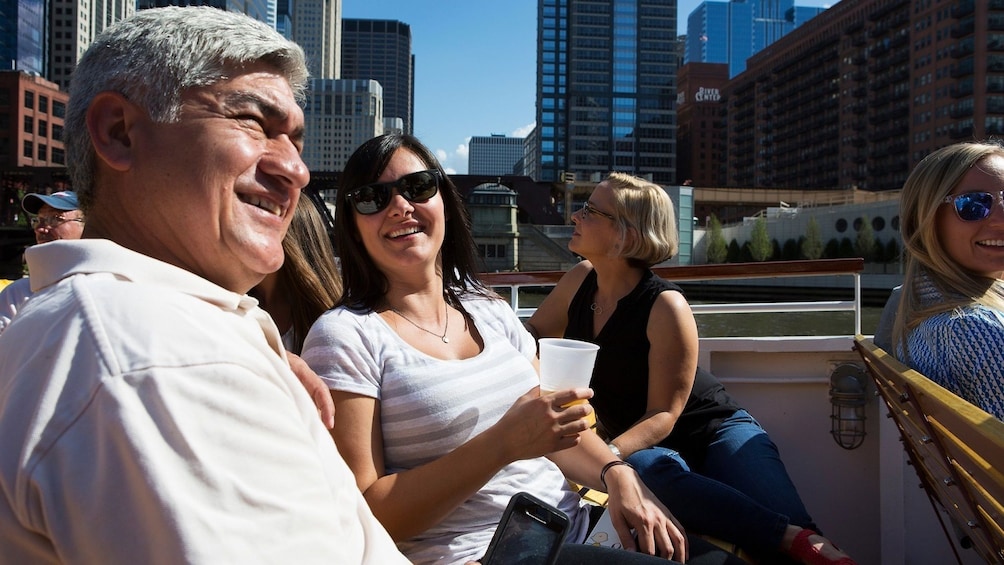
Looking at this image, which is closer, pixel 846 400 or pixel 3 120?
pixel 846 400

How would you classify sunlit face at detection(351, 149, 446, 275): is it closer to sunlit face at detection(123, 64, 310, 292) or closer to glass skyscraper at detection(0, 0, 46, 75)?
sunlit face at detection(123, 64, 310, 292)

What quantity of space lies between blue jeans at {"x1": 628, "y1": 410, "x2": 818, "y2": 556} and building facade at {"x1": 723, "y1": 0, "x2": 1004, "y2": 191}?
54.2m

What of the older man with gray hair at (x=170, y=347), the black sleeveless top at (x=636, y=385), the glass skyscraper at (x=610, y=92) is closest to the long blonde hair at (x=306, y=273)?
the black sleeveless top at (x=636, y=385)

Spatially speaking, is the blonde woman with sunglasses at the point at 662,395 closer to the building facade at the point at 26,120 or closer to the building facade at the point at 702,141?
the building facade at the point at 26,120

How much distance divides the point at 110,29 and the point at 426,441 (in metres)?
1.02

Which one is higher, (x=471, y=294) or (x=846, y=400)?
(x=471, y=294)

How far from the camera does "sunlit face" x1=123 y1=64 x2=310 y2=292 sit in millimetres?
946

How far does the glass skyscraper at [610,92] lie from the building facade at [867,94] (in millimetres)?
11807

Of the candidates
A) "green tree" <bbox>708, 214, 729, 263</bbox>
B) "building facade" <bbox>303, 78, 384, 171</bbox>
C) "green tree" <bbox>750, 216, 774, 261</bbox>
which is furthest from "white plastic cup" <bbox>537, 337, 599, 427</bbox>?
"building facade" <bbox>303, 78, 384, 171</bbox>

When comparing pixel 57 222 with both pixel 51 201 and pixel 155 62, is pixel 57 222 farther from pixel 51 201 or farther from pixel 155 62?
pixel 155 62

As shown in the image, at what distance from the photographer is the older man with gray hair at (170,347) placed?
2.04ft

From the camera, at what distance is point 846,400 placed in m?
2.89

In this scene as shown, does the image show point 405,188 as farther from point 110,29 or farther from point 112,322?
point 112,322

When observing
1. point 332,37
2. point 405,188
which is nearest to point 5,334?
point 405,188
